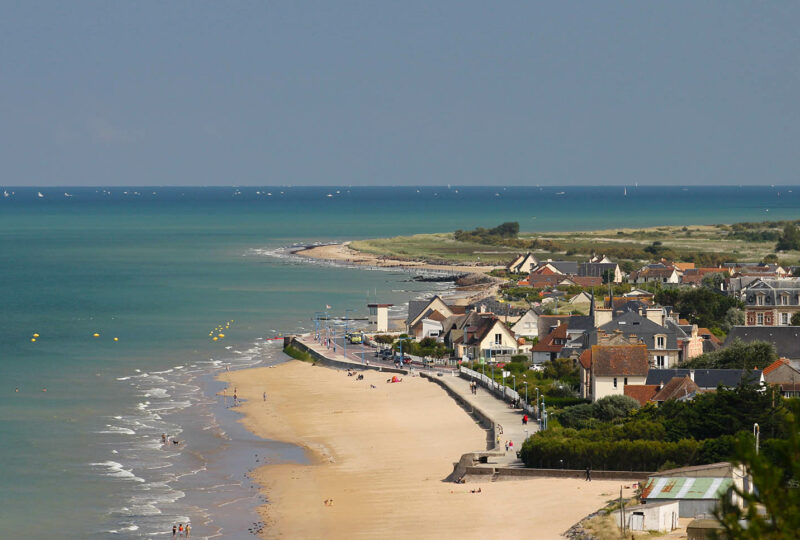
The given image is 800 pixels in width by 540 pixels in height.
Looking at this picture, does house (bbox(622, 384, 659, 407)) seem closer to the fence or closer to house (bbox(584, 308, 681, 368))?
the fence

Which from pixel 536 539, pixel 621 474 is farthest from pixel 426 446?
pixel 536 539

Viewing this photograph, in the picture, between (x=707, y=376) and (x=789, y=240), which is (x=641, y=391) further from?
(x=789, y=240)

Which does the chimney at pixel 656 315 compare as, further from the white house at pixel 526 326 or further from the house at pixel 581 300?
the house at pixel 581 300

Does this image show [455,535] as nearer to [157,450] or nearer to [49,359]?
[157,450]

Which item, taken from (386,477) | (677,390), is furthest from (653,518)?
(677,390)

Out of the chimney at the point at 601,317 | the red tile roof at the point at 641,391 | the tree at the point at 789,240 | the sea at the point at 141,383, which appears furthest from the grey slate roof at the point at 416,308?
the tree at the point at 789,240

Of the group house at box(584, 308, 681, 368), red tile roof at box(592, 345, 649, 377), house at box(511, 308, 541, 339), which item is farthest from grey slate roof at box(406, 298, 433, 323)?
red tile roof at box(592, 345, 649, 377)
